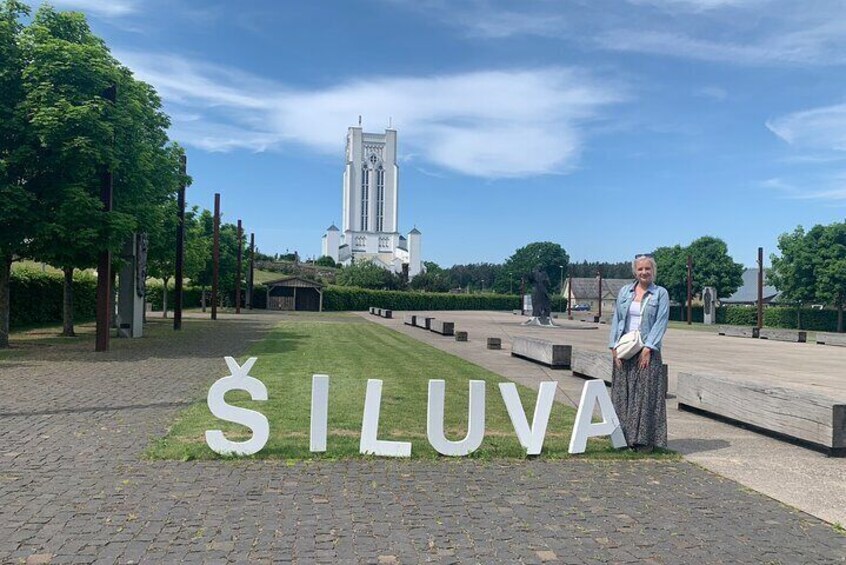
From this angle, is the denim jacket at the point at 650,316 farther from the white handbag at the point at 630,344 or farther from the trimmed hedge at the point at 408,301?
the trimmed hedge at the point at 408,301

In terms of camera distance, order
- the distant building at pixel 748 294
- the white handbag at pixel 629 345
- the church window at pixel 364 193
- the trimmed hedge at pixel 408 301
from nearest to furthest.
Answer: the white handbag at pixel 629 345 < the trimmed hedge at pixel 408 301 < the distant building at pixel 748 294 < the church window at pixel 364 193

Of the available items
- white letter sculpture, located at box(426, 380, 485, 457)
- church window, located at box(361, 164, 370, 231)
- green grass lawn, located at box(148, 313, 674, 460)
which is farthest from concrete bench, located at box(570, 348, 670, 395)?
church window, located at box(361, 164, 370, 231)

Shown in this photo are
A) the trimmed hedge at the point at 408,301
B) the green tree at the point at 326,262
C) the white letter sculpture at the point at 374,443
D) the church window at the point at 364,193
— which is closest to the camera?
the white letter sculpture at the point at 374,443

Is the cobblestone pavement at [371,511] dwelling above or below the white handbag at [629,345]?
below

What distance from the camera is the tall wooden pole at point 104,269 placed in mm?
17344

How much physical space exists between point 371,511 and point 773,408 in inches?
217

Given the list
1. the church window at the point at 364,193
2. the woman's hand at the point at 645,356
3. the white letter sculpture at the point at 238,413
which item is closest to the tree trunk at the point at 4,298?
the white letter sculpture at the point at 238,413

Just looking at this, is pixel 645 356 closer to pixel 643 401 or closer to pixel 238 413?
pixel 643 401

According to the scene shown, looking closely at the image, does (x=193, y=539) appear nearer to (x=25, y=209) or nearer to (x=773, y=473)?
(x=773, y=473)

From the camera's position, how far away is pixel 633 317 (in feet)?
24.6

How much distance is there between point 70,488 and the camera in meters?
5.84

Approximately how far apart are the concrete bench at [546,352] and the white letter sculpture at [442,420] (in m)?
9.37

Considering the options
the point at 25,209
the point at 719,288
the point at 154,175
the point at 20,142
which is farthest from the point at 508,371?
the point at 719,288

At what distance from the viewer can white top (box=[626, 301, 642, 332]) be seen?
748cm
